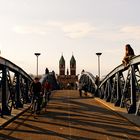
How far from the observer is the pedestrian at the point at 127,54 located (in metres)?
19.1

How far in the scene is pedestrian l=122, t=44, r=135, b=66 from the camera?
1911 centimetres

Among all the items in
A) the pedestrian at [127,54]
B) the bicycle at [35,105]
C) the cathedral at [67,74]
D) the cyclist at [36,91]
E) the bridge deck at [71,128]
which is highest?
the cathedral at [67,74]

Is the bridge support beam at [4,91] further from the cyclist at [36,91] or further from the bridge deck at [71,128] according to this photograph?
the cyclist at [36,91]

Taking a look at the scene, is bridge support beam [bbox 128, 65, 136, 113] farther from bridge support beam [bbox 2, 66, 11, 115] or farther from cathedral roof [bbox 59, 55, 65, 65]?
cathedral roof [bbox 59, 55, 65, 65]

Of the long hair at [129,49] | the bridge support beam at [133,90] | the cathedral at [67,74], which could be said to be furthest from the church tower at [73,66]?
the bridge support beam at [133,90]

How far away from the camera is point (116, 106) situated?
23375mm

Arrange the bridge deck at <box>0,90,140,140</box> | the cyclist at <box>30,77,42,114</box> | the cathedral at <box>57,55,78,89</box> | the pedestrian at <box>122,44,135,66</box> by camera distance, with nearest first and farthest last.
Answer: the bridge deck at <box>0,90,140,140</box>, the cyclist at <box>30,77,42,114</box>, the pedestrian at <box>122,44,135,66</box>, the cathedral at <box>57,55,78,89</box>

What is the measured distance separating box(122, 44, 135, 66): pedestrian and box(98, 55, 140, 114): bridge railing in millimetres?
279

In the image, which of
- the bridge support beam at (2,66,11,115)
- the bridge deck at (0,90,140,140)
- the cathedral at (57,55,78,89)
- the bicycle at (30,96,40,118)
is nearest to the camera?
the bridge deck at (0,90,140,140)

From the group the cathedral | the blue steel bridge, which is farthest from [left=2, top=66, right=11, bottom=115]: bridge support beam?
the cathedral

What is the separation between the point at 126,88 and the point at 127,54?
7.30ft

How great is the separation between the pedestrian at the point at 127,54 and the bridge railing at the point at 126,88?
279mm

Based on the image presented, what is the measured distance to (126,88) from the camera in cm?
2083

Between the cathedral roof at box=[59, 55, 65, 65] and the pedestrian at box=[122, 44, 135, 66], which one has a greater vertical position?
the cathedral roof at box=[59, 55, 65, 65]
